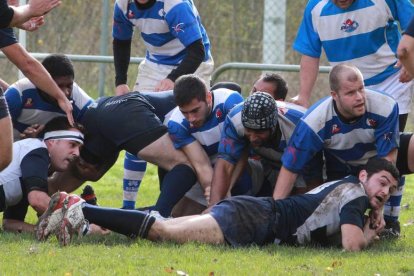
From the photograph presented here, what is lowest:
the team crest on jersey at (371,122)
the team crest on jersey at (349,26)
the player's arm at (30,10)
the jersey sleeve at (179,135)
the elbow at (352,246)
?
the elbow at (352,246)

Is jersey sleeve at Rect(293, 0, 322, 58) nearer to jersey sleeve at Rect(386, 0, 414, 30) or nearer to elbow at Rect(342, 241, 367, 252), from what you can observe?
jersey sleeve at Rect(386, 0, 414, 30)

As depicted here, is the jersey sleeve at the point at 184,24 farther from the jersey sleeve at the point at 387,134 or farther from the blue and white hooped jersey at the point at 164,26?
the jersey sleeve at the point at 387,134

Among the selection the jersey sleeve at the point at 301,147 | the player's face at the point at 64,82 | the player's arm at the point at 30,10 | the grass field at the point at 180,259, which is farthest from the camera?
the player's face at the point at 64,82

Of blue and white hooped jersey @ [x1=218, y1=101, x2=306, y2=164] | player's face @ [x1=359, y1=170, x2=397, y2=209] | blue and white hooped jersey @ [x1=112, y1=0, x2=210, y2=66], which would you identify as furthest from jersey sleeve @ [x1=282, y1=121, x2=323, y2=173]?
blue and white hooped jersey @ [x1=112, y1=0, x2=210, y2=66]

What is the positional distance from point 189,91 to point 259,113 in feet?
1.90

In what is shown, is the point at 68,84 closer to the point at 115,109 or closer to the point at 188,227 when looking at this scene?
the point at 115,109

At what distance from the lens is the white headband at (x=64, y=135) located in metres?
7.62

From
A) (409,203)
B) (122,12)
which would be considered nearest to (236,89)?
(122,12)

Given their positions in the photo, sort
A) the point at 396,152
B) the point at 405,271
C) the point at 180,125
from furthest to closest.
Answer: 1. the point at 180,125
2. the point at 396,152
3. the point at 405,271

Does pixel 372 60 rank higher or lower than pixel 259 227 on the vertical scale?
higher

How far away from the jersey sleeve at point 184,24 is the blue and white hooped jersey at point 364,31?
986 mm

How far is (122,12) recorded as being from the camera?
8.84 metres

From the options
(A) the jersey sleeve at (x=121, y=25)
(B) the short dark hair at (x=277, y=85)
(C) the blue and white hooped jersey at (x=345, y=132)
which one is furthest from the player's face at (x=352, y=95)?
(A) the jersey sleeve at (x=121, y=25)

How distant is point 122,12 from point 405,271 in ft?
13.1
